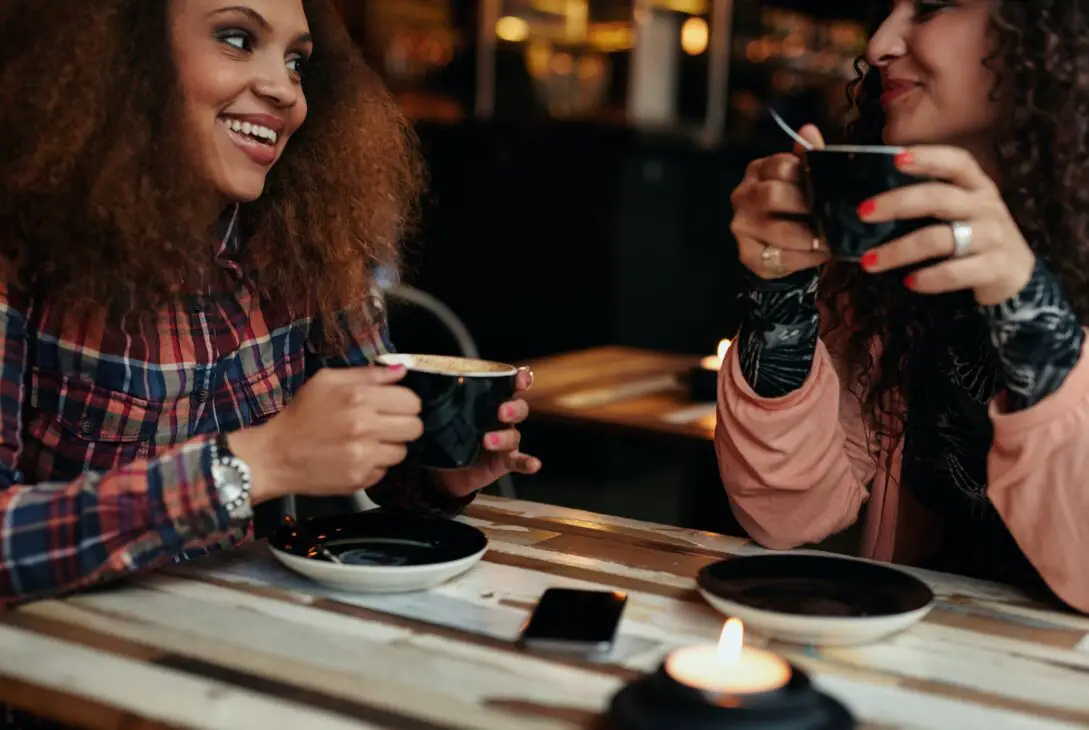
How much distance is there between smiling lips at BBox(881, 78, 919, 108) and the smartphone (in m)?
0.66

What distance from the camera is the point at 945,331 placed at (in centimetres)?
135

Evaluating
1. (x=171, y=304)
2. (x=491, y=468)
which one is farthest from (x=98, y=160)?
(x=491, y=468)

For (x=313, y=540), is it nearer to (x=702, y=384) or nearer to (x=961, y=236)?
(x=961, y=236)

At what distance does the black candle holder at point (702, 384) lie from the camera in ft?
7.29

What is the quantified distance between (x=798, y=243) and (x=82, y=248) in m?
0.74

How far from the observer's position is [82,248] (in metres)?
1.25

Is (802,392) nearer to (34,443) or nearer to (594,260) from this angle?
(34,443)

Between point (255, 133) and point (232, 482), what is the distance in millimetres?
512

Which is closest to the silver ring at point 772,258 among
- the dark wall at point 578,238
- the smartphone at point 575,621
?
the smartphone at point 575,621

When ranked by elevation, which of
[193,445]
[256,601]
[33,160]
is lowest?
[256,601]

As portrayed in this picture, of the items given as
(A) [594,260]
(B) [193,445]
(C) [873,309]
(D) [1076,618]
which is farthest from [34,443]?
(A) [594,260]

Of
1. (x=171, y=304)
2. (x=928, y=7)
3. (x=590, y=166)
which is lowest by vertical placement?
(x=171, y=304)

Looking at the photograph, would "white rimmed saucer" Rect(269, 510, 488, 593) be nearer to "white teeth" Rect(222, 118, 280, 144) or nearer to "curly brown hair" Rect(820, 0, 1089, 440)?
"white teeth" Rect(222, 118, 280, 144)

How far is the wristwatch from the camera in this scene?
1044mm
